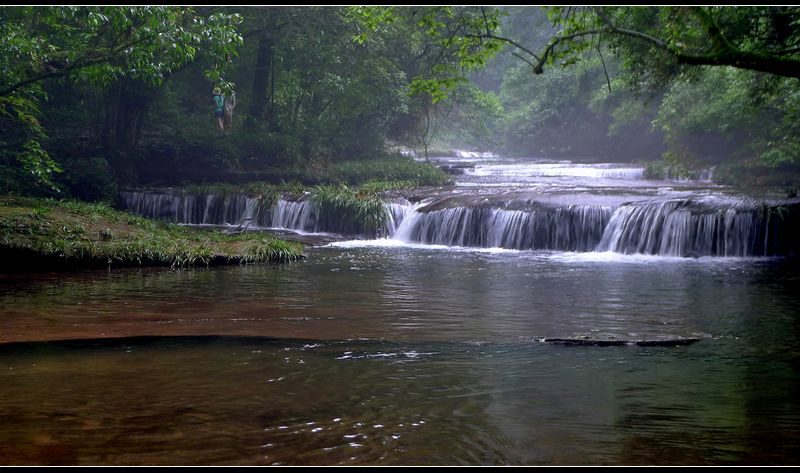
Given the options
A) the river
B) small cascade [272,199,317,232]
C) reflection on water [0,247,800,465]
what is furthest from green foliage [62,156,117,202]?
reflection on water [0,247,800,465]

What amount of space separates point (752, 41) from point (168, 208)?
1811cm

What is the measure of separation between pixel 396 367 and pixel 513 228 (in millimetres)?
13001

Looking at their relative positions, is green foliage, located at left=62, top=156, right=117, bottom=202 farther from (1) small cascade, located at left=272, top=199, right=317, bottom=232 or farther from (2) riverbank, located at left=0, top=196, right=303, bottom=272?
(2) riverbank, located at left=0, top=196, right=303, bottom=272

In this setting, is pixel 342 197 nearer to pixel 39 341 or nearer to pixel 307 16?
→ pixel 307 16

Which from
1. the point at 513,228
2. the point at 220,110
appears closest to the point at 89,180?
the point at 220,110

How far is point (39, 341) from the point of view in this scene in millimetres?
7938

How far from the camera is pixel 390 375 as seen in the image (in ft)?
22.0

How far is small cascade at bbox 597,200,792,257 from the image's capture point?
16953 millimetres

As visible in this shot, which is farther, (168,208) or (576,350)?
(168,208)

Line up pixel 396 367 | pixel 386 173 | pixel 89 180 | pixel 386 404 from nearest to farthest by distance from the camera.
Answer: pixel 386 404 < pixel 396 367 < pixel 89 180 < pixel 386 173

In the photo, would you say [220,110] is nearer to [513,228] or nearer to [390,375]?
[513,228]

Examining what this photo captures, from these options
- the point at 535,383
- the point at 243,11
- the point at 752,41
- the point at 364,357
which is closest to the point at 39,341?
the point at 364,357

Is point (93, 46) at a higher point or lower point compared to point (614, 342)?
higher

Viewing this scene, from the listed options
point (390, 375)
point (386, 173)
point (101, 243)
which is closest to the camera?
point (390, 375)
